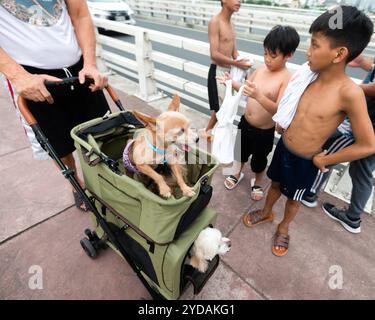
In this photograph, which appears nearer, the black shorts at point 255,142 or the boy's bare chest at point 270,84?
the boy's bare chest at point 270,84

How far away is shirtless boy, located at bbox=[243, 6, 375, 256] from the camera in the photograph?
1.30 meters

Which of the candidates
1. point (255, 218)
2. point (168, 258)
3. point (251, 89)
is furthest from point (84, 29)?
point (255, 218)

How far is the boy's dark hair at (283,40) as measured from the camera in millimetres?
1791

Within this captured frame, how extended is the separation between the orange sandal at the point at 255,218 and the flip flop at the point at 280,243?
21 centimetres

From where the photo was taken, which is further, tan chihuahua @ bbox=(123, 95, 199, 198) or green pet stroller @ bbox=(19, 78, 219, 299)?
tan chihuahua @ bbox=(123, 95, 199, 198)

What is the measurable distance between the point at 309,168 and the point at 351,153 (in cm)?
30

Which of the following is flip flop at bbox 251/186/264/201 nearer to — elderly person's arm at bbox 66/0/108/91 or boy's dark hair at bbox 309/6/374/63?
boy's dark hair at bbox 309/6/374/63

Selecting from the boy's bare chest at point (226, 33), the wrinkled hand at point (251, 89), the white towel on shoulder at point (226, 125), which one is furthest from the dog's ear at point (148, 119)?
the boy's bare chest at point (226, 33)

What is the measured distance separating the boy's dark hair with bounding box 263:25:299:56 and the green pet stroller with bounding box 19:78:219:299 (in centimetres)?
106

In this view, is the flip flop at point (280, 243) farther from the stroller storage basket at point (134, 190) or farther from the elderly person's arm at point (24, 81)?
the elderly person's arm at point (24, 81)

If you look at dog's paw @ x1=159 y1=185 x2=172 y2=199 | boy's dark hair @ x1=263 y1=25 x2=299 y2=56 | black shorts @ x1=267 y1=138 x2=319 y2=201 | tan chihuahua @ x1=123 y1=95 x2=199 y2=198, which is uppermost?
boy's dark hair @ x1=263 y1=25 x2=299 y2=56

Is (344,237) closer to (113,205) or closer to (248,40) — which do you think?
(113,205)

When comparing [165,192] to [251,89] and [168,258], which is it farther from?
[251,89]

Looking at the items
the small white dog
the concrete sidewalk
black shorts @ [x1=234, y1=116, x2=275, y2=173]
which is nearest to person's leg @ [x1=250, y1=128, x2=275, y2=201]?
black shorts @ [x1=234, y1=116, x2=275, y2=173]
